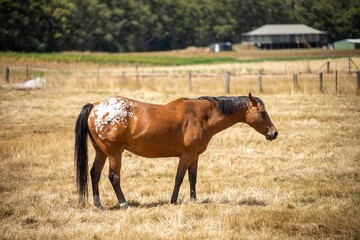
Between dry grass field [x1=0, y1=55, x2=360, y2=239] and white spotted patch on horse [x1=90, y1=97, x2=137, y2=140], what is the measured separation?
139cm

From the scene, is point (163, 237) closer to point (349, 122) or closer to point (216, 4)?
point (349, 122)

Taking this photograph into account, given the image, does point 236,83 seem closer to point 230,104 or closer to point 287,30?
point 230,104

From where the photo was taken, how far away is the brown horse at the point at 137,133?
8578 mm

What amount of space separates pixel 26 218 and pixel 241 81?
29.6m

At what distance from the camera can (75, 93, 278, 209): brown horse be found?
8.58 metres

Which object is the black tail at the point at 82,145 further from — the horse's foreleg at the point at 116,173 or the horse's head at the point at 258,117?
the horse's head at the point at 258,117

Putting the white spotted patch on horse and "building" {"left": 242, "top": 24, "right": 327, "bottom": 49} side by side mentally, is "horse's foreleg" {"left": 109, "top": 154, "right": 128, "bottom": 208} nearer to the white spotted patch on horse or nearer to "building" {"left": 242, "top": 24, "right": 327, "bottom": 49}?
the white spotted patch on horse

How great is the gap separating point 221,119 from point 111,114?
1.95 m

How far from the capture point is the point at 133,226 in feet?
24.6

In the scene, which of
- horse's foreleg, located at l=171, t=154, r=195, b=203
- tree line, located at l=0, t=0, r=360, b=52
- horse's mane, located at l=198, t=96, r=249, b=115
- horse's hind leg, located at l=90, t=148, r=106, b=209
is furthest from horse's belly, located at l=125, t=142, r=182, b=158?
tree line, located at l=0, t=0, r=360, b=52

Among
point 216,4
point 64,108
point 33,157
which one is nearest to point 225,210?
point 33,157

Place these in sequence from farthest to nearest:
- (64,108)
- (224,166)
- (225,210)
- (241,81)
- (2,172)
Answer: (241,81)
(64,108)
(224,166)
(2,172)
(225,210)

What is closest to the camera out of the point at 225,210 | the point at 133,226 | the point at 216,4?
the point at 133,226

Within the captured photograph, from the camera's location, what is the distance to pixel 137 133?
8.65 meters
